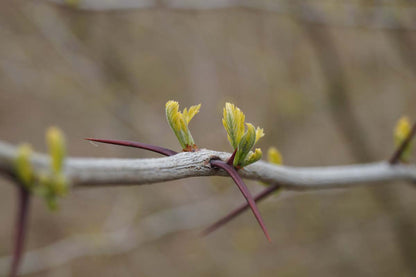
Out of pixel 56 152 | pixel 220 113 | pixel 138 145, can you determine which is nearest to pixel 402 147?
pixel 138 145

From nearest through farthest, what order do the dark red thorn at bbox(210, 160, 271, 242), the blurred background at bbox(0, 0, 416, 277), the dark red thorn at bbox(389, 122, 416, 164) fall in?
the dark red thorn at bbox(210, 160, 271, 242) → the dark red thorn at bbox(389, 122, 416, 164) → the blurred background at bbox(0, 0, 416, 277)

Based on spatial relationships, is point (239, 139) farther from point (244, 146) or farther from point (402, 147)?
point (402, 147)

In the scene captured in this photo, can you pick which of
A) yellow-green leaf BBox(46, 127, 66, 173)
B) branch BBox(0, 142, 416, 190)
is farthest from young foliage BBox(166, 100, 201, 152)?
yellow-green leaf BBox(46, 127, 66, 173)

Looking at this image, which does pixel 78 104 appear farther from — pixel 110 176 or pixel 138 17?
pixel 110 176

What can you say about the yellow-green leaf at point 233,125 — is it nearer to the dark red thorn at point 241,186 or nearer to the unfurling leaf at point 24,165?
the dark red thorn at point 241,186

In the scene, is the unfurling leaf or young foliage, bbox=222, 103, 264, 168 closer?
the unfurling leaf

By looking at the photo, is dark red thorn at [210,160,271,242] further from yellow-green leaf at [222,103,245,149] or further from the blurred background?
the blurred background

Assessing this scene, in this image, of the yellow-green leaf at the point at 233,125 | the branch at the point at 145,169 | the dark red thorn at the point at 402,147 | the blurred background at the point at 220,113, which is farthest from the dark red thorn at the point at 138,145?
the blurred background at the point at 220,113
